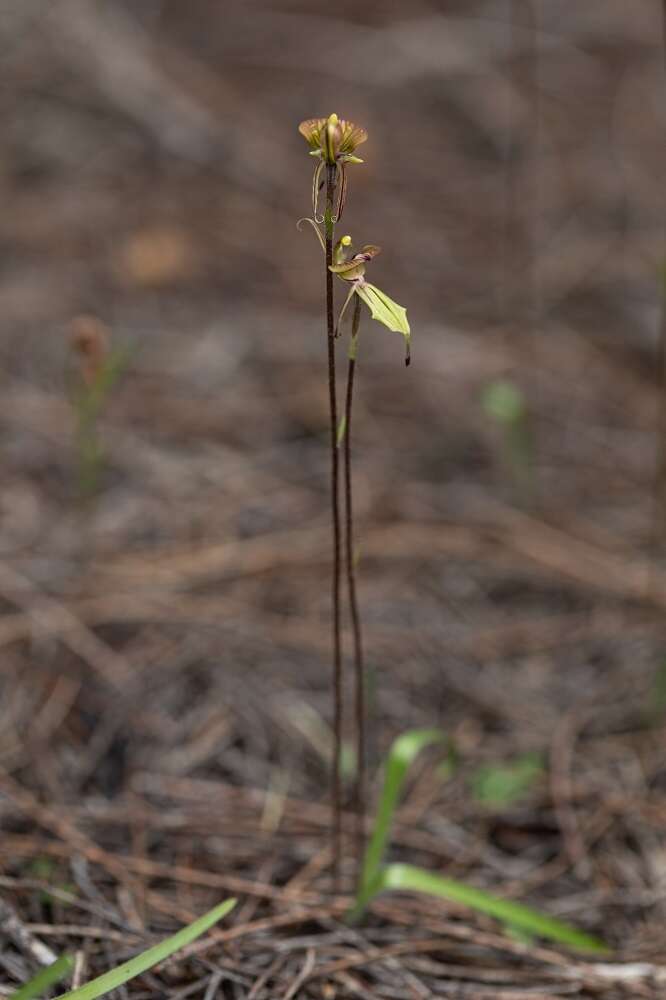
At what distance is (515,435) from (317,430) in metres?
0.60

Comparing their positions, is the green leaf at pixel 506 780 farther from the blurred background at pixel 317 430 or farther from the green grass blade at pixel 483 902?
the green grass blade at pixel 483 902

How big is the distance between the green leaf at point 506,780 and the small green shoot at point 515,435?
86 centimetres

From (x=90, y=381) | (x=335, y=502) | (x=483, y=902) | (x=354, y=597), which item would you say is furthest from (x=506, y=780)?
(x=90, y=381)

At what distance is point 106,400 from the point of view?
10.0 ft

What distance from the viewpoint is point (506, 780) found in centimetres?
209

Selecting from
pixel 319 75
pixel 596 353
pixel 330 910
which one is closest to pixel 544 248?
pixel 596 353

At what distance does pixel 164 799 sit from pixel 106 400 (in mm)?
1396

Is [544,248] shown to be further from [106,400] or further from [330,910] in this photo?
[330,910]

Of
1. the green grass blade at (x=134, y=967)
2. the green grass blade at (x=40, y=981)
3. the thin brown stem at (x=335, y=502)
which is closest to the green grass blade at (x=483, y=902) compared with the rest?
the thin brown stem at (x=335, y=502)

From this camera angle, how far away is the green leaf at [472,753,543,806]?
2064 millimetres

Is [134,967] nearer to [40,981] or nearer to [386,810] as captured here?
[40,981]

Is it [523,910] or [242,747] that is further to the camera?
[242,747]

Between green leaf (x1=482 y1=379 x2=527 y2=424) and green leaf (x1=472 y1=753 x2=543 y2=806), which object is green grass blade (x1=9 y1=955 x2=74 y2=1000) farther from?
green leaf (x1=482 y1=379 x2=527 y2=424)

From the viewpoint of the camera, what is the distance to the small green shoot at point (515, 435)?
2.60 meters
